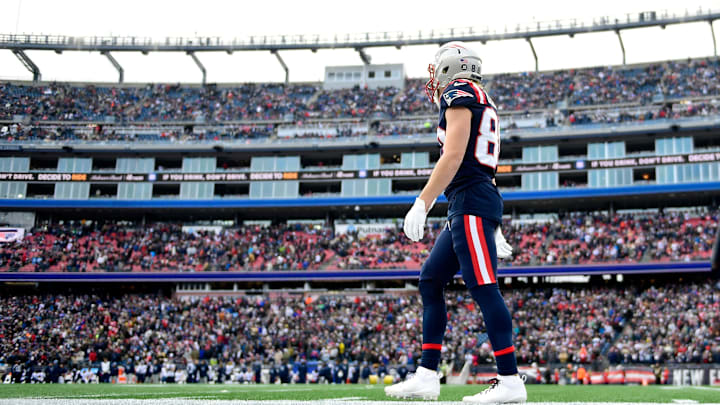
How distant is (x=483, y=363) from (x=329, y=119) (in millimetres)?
27939

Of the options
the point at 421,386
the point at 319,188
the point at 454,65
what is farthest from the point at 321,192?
the point at 421,386

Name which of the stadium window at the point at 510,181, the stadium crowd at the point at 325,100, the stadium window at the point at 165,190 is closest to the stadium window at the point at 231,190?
the stadium window at the point at 165,190

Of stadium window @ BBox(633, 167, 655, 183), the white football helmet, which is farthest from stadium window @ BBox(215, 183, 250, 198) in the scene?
the white football helmet

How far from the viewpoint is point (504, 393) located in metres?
4.30

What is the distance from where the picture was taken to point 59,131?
163 ft

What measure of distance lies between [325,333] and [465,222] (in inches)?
1078

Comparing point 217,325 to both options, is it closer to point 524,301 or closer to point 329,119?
point 524,301

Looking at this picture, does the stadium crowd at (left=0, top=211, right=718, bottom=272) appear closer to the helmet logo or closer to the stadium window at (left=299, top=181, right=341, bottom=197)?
the stadium window at (left=299, top=181, right=341, bottom=197)

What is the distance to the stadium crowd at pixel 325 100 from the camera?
45562 millimetres

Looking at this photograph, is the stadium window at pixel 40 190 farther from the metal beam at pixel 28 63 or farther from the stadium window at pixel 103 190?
the metal beam at pixel 28 63

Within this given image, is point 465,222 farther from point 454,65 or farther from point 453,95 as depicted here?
point 454,65

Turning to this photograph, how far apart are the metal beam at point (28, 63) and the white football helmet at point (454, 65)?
60.4 meters

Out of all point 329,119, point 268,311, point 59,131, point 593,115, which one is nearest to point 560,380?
point 268,311

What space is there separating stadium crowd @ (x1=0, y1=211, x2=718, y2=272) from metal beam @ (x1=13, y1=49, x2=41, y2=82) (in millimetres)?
18780
